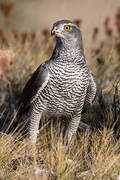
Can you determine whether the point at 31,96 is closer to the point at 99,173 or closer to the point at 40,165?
the point at 40,165

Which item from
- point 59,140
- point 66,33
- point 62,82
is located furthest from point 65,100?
point 66,33

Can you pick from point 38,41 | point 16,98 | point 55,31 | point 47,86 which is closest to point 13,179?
point 47,86

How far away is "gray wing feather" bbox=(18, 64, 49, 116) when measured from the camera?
175 inches

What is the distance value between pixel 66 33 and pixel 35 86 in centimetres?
69

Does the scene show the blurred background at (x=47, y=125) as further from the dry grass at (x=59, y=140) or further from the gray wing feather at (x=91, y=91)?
the gray wing feather at (x=91, y=91)

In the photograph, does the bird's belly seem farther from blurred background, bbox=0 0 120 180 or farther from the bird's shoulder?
blurred background, bbox=0 0 120 180

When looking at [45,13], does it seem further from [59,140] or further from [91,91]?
[59,140]

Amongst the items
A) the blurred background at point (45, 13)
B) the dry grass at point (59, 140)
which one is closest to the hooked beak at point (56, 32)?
the dry grass at point (59, 140)

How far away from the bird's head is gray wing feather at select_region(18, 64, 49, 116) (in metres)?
0.38

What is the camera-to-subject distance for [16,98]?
6250 mm

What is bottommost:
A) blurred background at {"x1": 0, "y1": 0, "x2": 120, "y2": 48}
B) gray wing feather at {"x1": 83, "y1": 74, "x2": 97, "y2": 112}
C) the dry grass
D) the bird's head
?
blurred background at {"x1": 0, "y1": 0, "x2": 120, "y2": 48}

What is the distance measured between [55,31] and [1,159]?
4.85 ft

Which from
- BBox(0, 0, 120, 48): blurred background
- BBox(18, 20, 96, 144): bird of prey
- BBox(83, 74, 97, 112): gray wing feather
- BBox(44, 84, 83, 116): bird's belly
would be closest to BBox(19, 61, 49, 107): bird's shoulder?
BBox(18, 20, 96, 144): bird of prey

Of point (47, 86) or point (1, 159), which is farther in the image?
point (47, 86)
